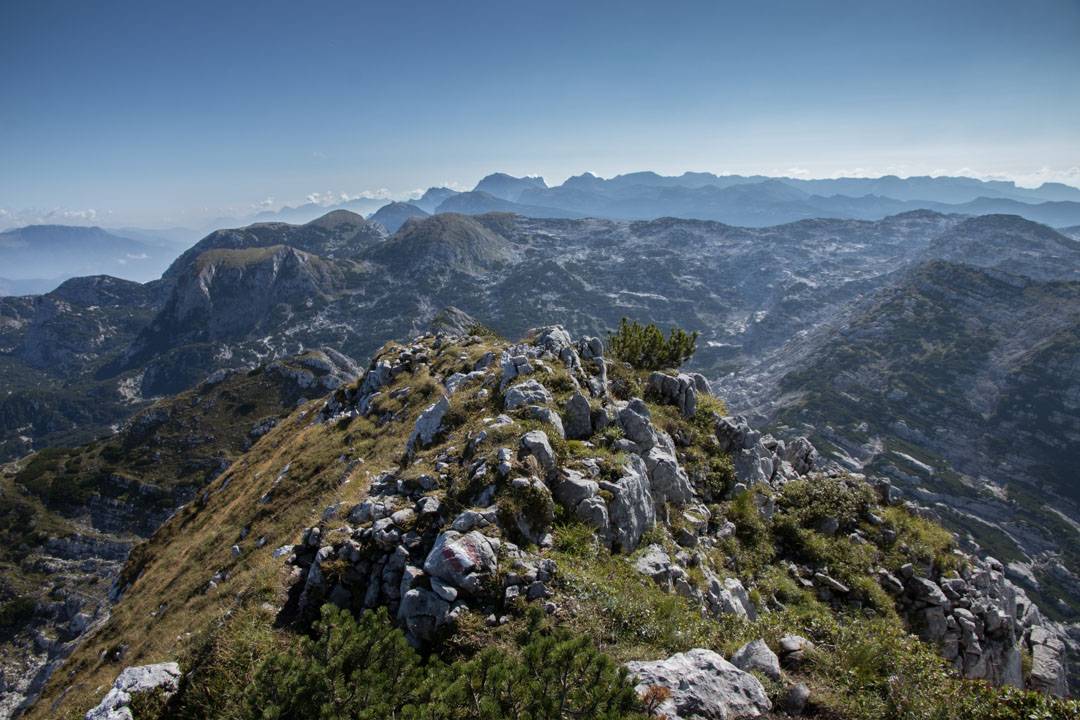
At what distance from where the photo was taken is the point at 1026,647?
25.8 metres

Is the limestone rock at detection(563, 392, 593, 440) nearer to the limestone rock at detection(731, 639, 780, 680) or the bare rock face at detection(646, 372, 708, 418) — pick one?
the bare rock face at detection(646, 372, 708, 418)

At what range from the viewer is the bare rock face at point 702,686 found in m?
10.1

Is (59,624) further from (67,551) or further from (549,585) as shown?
(549,585)

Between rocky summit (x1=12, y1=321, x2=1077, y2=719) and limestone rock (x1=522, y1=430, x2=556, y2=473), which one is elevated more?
limestone rock (x1=522, y1=430, x2=556, y2=473)

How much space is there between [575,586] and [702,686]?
4.09m

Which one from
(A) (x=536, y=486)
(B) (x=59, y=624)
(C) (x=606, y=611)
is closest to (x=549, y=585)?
(C) (x=606, y=611)

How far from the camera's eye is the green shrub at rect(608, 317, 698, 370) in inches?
1458

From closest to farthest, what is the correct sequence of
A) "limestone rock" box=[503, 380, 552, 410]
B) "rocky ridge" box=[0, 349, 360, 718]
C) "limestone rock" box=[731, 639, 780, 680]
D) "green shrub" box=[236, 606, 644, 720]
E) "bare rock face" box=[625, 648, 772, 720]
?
"green shrub" box=[236, 606, 644, 720] < "bare rock face" box=[625, 648, 772, 720] < "limestone rock" box=[731, 639, 780, 680] < "limestone rock" box=[503, 380, 552, 410] < "rocky ridge" box=[0, 349, 360, 718]

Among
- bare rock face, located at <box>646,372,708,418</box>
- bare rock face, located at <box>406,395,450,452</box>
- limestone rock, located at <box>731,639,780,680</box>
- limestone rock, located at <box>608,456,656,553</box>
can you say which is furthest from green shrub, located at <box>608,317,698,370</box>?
limestone rock, located at <box>731,639,780,680</box>

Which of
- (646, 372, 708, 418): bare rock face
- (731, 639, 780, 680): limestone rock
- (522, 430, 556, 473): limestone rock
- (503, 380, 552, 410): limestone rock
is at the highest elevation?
(503, 380, 552, 410): limestone rock

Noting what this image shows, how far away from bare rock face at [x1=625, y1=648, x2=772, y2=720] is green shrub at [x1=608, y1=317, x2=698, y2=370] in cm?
2539

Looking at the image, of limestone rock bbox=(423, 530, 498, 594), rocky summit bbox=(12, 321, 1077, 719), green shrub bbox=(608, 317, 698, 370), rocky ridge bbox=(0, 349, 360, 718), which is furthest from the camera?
rocky ridge bbox=(0, 349, 360, 718)

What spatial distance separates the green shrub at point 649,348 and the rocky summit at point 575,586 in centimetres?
362

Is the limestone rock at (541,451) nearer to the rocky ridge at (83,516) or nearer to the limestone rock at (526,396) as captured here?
the limestone rock at (526,396)
